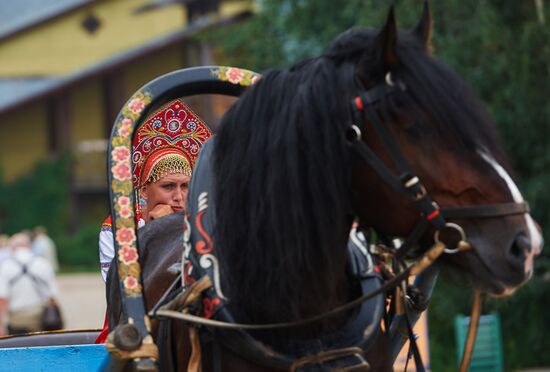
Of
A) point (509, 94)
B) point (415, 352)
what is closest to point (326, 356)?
point (415, 352)

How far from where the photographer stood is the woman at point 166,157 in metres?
5.34

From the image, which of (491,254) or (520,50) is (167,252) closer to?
(491,254)

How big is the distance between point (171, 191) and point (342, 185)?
194 cm

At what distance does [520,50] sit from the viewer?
1123 centimetres

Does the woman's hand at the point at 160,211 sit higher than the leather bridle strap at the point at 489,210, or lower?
lower

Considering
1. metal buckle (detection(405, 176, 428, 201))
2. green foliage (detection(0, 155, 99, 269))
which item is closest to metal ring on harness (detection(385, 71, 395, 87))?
metal buckle (detection(405, 176, 428, 201))

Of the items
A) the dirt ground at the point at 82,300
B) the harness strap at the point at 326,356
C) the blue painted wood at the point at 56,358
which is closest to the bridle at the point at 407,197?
the harness strap at the point at 326,356

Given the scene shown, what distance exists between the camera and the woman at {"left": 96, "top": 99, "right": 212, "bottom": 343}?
5.34m

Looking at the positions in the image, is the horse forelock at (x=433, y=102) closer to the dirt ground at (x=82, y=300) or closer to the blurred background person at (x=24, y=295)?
the blurred background person at (x=24, y=295)

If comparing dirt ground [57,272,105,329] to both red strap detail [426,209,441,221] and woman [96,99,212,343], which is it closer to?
woman [96,99,212,343]

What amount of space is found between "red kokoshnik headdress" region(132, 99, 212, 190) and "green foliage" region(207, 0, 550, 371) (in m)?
5.55

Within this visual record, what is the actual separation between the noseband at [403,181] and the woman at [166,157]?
1822mm

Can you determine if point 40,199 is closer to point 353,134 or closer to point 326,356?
point 326,356

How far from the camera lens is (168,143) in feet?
18.0
